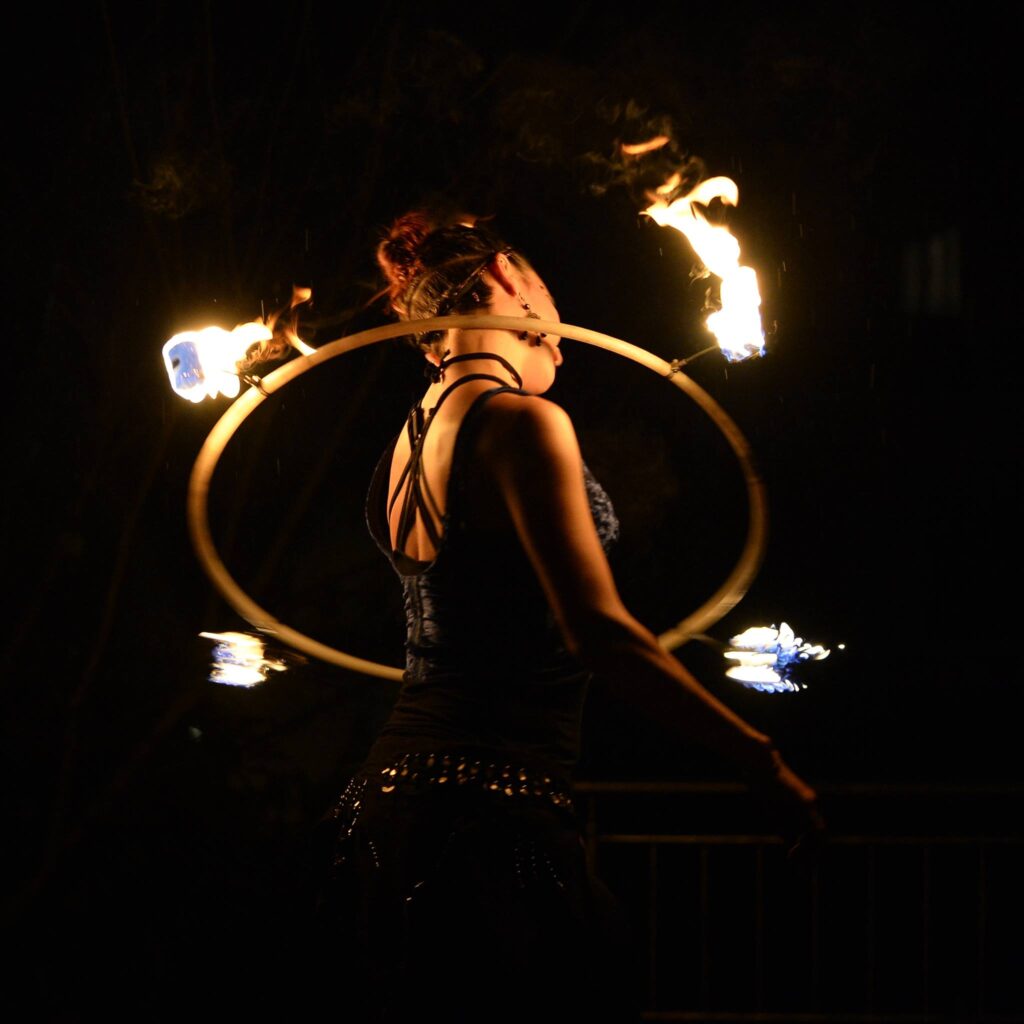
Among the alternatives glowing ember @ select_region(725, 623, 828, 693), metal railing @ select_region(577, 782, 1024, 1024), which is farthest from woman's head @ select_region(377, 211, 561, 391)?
metal railing @ select_region(577, 782, 1024, 1024)

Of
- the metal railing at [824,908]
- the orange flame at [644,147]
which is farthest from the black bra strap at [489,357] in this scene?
the metal railing at [824,908]

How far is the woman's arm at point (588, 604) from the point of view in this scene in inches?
54.7

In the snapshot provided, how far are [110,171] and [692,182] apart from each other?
96.9 inches

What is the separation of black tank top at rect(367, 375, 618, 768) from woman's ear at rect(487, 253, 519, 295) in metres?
0.37

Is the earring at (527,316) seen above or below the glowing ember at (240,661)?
above

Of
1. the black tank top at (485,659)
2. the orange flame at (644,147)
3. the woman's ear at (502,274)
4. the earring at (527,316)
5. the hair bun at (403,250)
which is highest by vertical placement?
the orange flame at (644,147)

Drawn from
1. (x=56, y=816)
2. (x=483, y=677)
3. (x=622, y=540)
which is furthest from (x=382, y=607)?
(x=483, y=677)

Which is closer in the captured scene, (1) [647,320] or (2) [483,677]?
(2) [483,677]

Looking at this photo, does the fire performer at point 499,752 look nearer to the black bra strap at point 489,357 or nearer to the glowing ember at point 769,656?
the black bra strap at point 489,357

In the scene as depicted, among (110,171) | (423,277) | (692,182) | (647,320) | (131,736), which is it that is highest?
(110,171)

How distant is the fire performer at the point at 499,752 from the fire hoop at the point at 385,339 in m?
0.27

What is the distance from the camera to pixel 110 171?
12.9ft

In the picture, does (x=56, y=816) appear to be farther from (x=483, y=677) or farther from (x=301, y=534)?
(x=483, y=677)

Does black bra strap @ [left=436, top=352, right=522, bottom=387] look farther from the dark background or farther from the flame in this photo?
the dark background
